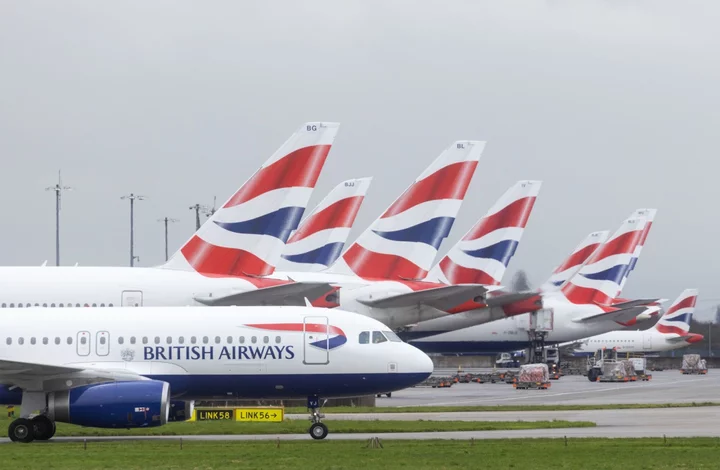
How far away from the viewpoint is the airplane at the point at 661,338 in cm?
14162

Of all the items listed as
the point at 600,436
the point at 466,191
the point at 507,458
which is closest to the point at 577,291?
the point at 466,191

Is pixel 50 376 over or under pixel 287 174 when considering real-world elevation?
under

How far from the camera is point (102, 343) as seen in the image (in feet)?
117

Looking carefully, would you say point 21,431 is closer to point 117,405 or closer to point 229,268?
point 117,405

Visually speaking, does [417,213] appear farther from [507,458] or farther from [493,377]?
[493,377]

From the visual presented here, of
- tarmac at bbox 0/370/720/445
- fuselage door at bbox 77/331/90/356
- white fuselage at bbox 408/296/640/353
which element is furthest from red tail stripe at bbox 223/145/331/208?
white fuselage at bbox 408/296/640/353

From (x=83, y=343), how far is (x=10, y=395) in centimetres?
264

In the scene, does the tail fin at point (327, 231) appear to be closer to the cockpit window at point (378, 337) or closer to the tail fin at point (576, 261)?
the cockpit window at point (378, 337)

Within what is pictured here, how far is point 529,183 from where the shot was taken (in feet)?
229

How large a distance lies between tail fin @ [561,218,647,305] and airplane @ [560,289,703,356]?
123ft

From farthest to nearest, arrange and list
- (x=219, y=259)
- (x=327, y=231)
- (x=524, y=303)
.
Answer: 1. (x=524, y=303)
2. (x=327, y=231)
3. (x=219, y=259)

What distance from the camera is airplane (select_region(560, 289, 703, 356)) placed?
142m

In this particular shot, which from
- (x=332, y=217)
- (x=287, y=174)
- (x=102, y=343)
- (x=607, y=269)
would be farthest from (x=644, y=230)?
(x=102, y=343)

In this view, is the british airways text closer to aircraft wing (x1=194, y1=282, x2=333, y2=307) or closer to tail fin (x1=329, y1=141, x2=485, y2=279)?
aircraft wing (x1=194, y1=282, x2=333, y2=307)
